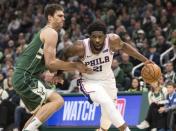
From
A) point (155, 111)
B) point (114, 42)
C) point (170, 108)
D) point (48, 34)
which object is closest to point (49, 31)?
point (48, 34)

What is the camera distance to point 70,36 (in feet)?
63.0

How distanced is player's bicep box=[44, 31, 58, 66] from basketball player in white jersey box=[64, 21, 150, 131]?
91 centimetres

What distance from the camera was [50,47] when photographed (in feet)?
27.5

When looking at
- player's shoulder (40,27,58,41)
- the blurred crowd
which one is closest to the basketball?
player's shoulder (40,27,58,41)

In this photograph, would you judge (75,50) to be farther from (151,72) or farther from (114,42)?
(151,72)

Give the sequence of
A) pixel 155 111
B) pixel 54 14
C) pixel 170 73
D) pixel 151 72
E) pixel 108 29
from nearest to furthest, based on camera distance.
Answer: pixel 54 14, pixel 151 72, pixel 155 111, pixel 170 73, pixel 108 29

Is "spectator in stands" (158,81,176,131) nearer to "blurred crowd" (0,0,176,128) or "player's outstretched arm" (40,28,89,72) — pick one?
"blurred crowd" (0,0,176,128)

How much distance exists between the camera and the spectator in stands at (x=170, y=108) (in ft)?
41.9

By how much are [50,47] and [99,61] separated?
1.31 m

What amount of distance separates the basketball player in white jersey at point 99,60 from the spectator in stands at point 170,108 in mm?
3331

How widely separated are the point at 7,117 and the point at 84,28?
18.1 feet

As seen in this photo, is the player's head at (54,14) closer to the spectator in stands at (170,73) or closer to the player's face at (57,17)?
the player's face at (57,17)

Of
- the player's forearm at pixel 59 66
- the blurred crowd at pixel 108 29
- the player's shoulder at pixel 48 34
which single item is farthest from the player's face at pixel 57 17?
the blurred crowd at pixel 108 29

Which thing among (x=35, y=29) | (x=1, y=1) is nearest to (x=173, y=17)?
(x=35, y=29)
